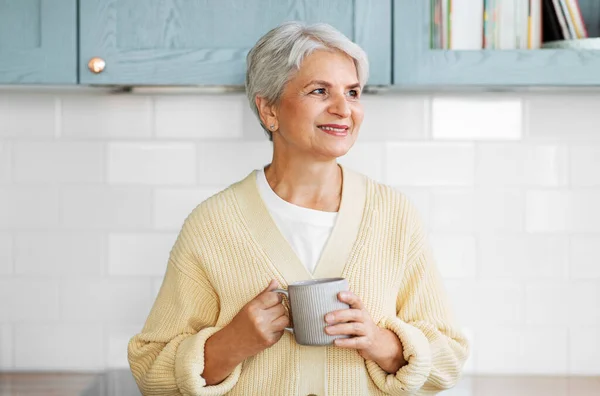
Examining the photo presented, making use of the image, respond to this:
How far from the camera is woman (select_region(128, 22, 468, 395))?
4.90ft

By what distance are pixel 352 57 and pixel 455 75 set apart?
302mm

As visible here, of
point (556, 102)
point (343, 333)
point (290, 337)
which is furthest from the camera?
point (556, 102)

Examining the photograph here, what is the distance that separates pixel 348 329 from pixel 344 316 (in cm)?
3

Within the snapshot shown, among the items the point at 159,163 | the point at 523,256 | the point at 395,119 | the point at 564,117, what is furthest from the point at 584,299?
the point at 159,163

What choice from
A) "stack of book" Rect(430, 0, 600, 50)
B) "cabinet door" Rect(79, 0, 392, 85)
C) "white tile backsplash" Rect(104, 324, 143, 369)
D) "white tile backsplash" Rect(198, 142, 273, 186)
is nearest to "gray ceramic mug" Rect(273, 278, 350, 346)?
"cabinet door" Rect(79, 0, 392, 85)

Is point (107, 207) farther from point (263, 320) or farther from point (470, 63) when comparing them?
point (470, 63)

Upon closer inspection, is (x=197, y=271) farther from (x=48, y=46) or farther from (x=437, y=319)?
(x=48, y=46)

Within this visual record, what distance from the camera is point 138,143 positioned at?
213 centimetres

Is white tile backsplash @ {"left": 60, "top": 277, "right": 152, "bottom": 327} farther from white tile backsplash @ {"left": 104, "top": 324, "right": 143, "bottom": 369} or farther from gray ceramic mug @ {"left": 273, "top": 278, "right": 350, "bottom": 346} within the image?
gray ceramic mug @ {"left": 273, "top": 278, "right": 350, "bottom": 346}

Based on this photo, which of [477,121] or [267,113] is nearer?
[267,113]

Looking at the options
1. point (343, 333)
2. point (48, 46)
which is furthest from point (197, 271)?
point (48, 46)

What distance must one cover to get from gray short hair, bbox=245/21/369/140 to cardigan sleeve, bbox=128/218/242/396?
334mm

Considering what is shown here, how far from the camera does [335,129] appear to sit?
1496 millimetres

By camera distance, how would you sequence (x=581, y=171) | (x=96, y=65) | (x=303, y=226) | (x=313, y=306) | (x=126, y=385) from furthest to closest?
(x=581, y=171) → (x=126, y=385) → (x=96, y=65) → (x=303, y=226) → (x=313, y=306)
